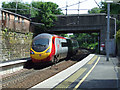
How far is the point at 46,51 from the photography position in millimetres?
16281

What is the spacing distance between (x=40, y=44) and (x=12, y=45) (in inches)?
396

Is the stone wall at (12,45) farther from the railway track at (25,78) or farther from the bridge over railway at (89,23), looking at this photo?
the bridge over railway at (89,23)

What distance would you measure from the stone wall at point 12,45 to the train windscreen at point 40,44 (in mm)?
6689

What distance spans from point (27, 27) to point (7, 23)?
837 centimetres

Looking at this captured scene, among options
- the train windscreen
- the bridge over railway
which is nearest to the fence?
the train windscreen

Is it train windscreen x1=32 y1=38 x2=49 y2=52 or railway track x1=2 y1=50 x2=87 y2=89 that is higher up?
train windscreen x1=32 y1=38 x2=49 y2=52

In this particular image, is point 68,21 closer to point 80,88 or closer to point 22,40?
point 22,40

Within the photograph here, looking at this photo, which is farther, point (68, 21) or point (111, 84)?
point (68, 21)

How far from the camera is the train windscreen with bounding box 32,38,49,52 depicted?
16453 millimetres

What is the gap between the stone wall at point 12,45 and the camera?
23172mm

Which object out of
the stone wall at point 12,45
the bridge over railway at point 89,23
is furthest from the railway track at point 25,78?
the bridge over railway at point 89,23

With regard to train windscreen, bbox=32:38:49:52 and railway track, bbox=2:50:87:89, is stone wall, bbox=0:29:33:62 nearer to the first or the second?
train windscreen, bbox=32:38:49:52

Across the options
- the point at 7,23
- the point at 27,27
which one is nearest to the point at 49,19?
the point at 27,27

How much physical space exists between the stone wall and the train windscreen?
6.69 meters
